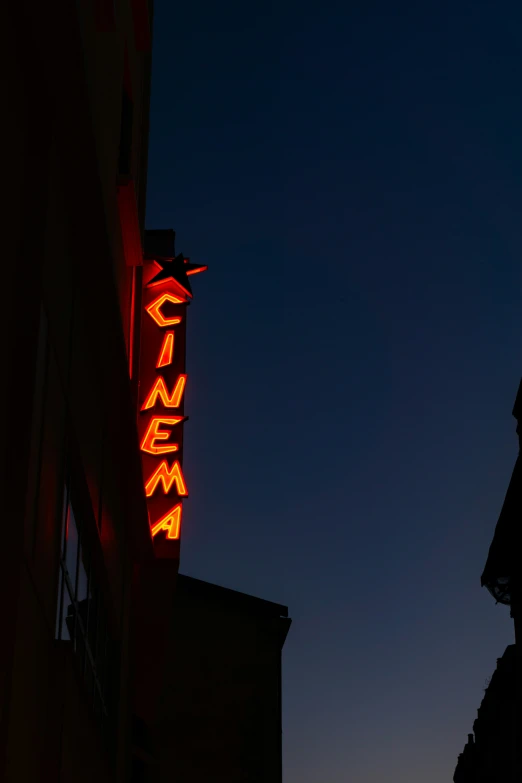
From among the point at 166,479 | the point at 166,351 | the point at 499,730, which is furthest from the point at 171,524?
the point at 499,730

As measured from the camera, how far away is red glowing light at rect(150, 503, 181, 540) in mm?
19953

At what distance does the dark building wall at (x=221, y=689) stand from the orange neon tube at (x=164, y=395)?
14223 mm

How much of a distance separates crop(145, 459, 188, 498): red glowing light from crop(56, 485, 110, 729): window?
3.61m

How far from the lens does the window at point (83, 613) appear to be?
11680 mm

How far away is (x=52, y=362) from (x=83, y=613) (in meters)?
4.50

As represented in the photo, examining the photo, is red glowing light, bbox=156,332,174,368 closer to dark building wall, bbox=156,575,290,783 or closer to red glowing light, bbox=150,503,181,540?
red glowing light, bbox=150,503,181,540

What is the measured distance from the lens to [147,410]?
66.6 ft

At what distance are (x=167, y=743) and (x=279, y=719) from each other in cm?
322

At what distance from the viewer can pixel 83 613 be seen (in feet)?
45.3

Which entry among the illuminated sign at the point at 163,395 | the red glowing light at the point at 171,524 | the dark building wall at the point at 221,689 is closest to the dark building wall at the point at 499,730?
the dark building wall at the point at 221,689

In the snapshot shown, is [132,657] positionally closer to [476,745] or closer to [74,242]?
[74,242]

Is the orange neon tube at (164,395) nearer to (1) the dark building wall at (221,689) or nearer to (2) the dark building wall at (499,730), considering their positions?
(2) the dark building wall at (499,730)

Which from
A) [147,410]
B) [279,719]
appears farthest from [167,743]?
[147,410]

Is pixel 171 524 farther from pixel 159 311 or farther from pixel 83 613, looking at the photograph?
pixel 83 613
